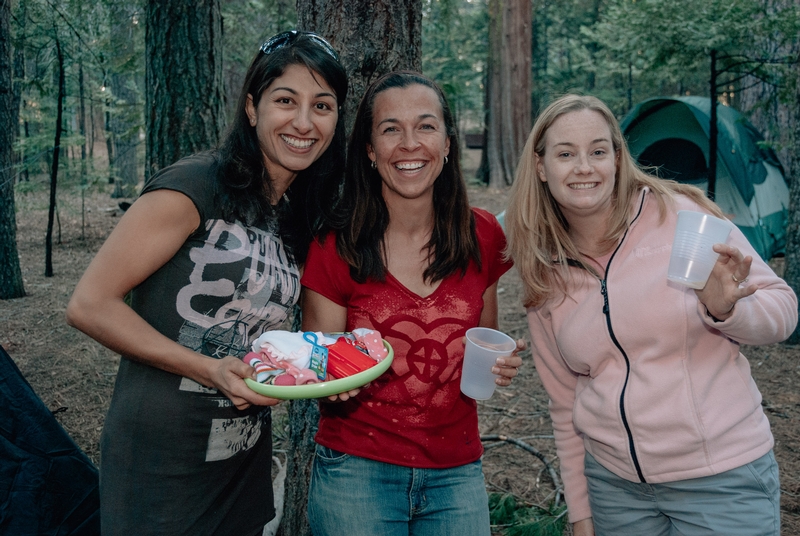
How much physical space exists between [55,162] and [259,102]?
7380 mm

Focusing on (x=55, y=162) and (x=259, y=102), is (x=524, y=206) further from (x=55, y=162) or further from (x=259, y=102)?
(x=55, y=162)

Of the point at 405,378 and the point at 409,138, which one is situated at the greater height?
the point at 409,138

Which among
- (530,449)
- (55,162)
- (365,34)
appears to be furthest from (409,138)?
(55,162)

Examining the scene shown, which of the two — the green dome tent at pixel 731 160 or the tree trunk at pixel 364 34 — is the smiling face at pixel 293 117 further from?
the green dome tent at pixel 731 160

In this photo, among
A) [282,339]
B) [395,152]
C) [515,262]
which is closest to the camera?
[282,339]

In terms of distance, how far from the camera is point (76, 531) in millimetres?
2643

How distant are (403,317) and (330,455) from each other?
528 millimetres

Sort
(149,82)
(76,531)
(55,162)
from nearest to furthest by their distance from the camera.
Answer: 1. (76,531)
2. (149,82)
3. (55,162)

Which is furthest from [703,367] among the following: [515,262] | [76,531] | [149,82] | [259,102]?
[149,82]

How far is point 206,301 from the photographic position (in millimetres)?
1815

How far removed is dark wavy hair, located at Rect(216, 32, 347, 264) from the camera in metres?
1.90

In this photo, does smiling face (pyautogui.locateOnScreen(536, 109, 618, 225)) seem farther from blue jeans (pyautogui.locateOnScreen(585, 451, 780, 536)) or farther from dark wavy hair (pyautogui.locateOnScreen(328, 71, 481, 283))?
blue jeans (pyautogui.locateOnScreen(585, 451, 780, 536))

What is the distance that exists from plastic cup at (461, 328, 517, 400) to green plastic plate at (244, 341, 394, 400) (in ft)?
1.10

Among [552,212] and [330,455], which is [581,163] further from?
[330,455]
